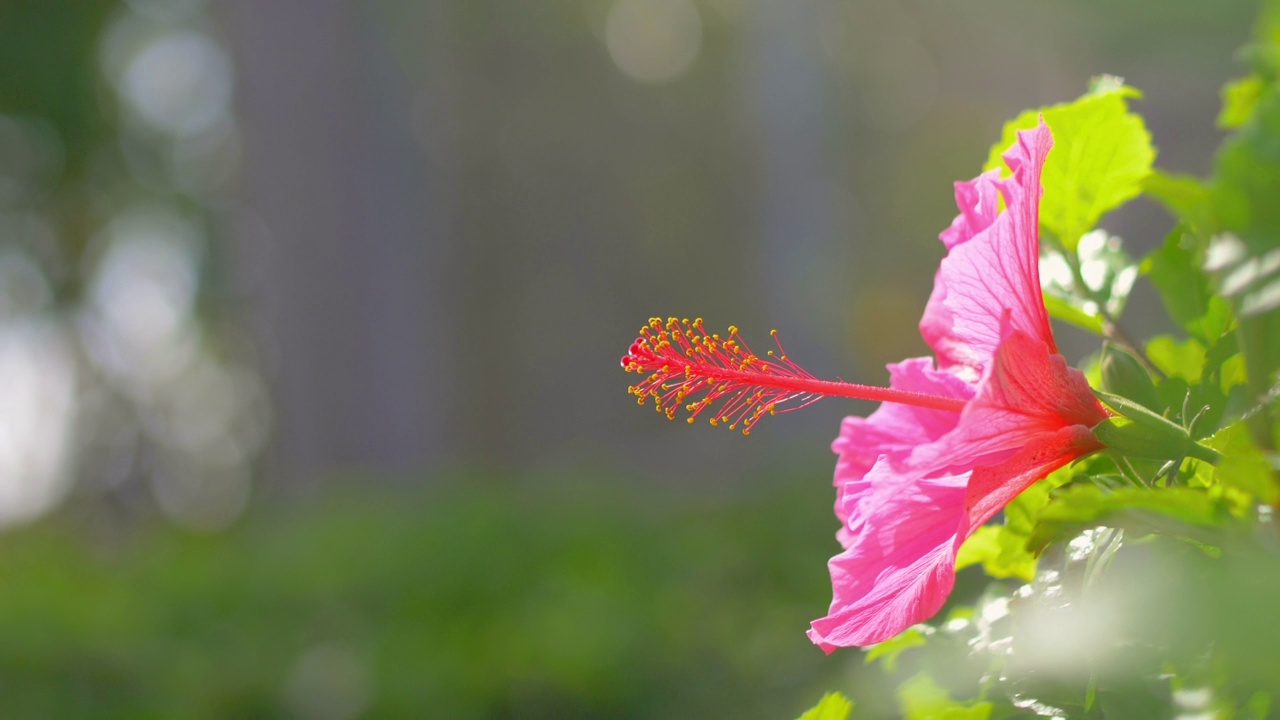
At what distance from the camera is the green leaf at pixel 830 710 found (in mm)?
610

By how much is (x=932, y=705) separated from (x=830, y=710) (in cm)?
11

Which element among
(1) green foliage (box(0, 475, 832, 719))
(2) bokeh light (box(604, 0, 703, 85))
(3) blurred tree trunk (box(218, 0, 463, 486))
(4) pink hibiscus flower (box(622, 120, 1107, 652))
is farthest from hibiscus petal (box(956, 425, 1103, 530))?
(2) bokeh light (box(604, 0, 703, 85))

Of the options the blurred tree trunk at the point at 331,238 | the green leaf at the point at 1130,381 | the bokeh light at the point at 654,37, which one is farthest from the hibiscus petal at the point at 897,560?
the bokeh light at the point at 654,37

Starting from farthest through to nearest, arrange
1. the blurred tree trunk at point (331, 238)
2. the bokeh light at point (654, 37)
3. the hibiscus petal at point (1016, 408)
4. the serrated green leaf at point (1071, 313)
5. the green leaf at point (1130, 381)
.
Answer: the bokeh light at point (654, 37) < the blurred tree trunk at point (331, 238) < the serrated green leaf at point (1071, 313) < the green leaf at point (1130, 381) < the hibiscus petal at point (1016, 408)

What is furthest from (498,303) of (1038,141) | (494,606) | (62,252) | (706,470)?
(1038,141)

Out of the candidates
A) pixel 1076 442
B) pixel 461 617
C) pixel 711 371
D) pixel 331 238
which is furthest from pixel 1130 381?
pixel 331 238

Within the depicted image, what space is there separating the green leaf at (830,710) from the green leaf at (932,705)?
0.16 ft

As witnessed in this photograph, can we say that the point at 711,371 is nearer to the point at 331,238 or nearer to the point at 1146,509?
the point at 1146,509

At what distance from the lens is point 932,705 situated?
27.1 inches

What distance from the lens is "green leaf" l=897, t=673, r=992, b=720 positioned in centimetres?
60

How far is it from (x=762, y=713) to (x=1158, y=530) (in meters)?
2.18

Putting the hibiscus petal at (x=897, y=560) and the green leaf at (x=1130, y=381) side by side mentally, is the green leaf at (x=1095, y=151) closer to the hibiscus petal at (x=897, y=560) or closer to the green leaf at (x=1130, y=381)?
the green leaf at (x=1130, y=381)

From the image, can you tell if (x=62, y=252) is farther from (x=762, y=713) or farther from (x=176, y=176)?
(x=762, y=713)

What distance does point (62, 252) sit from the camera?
37.8 ft
